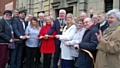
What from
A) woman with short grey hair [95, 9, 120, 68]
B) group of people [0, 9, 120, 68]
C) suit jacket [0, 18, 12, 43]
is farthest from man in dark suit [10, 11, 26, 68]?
woman with short grey hair [95, 9, 120, 68]

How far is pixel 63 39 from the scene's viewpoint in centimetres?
445

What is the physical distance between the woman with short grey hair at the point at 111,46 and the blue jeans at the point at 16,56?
113 inches

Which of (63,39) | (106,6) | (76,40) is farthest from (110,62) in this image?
(106,6)

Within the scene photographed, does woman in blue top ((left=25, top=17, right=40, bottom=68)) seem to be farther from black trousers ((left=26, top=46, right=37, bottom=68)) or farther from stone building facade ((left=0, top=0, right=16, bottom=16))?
stone building facade ((left=0, top=0, right=16, bottom=16))

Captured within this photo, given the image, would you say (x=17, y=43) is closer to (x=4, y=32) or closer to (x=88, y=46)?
(x=4, y=32)

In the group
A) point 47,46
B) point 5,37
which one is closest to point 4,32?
point 5,37

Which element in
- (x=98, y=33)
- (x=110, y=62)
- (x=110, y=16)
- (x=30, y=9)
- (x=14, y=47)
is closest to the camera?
(x=110, y=62)

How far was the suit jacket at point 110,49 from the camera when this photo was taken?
291 cm

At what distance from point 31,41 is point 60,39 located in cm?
120

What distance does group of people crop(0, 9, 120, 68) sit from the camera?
3.60 m

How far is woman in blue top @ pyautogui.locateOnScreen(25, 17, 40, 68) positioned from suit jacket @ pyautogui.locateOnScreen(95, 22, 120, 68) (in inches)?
104

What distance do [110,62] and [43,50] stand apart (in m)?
2.63

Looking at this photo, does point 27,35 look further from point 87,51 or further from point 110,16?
point 110,16

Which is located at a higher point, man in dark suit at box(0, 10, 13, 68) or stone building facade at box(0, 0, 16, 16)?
stone building facade at box(0, 0, 16, 16)
